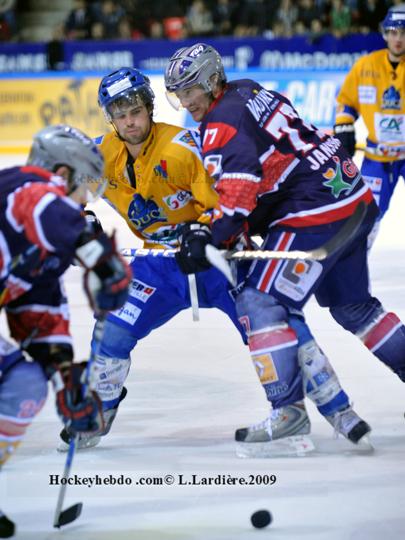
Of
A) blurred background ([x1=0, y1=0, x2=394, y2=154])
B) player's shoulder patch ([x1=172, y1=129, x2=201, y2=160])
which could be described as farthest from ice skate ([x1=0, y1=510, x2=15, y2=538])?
blurred background ([x1=0, y1=0, x2=394, y2=154])

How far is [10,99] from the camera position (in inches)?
456

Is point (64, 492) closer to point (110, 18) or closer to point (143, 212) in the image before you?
point (143, 212)

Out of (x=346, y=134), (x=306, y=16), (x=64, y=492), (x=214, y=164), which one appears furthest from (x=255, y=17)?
(x=64, y=492)

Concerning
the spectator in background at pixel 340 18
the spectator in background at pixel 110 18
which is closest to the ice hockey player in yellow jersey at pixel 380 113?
the spectator in background at pixel 340 18

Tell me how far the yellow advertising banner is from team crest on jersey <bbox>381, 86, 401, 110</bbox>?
5576 mm

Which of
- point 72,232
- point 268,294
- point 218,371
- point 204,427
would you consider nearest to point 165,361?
point 218,371

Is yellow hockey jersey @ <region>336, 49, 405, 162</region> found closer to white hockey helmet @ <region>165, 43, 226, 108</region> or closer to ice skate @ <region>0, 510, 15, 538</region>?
white hockey helmet @ <region>165, 43, 226, 108</region>

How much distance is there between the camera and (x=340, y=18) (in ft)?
40.5

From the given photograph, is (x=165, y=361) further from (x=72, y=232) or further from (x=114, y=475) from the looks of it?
(x=72, y=232)

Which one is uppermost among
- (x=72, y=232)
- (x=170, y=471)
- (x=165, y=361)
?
(x=72, y=232)

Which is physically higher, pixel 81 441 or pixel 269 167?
pixel 269 167

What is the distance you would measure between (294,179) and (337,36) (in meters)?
8.99

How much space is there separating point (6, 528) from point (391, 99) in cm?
367

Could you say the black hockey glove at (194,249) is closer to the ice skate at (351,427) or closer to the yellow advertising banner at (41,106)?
the ice skate at (351,427)
